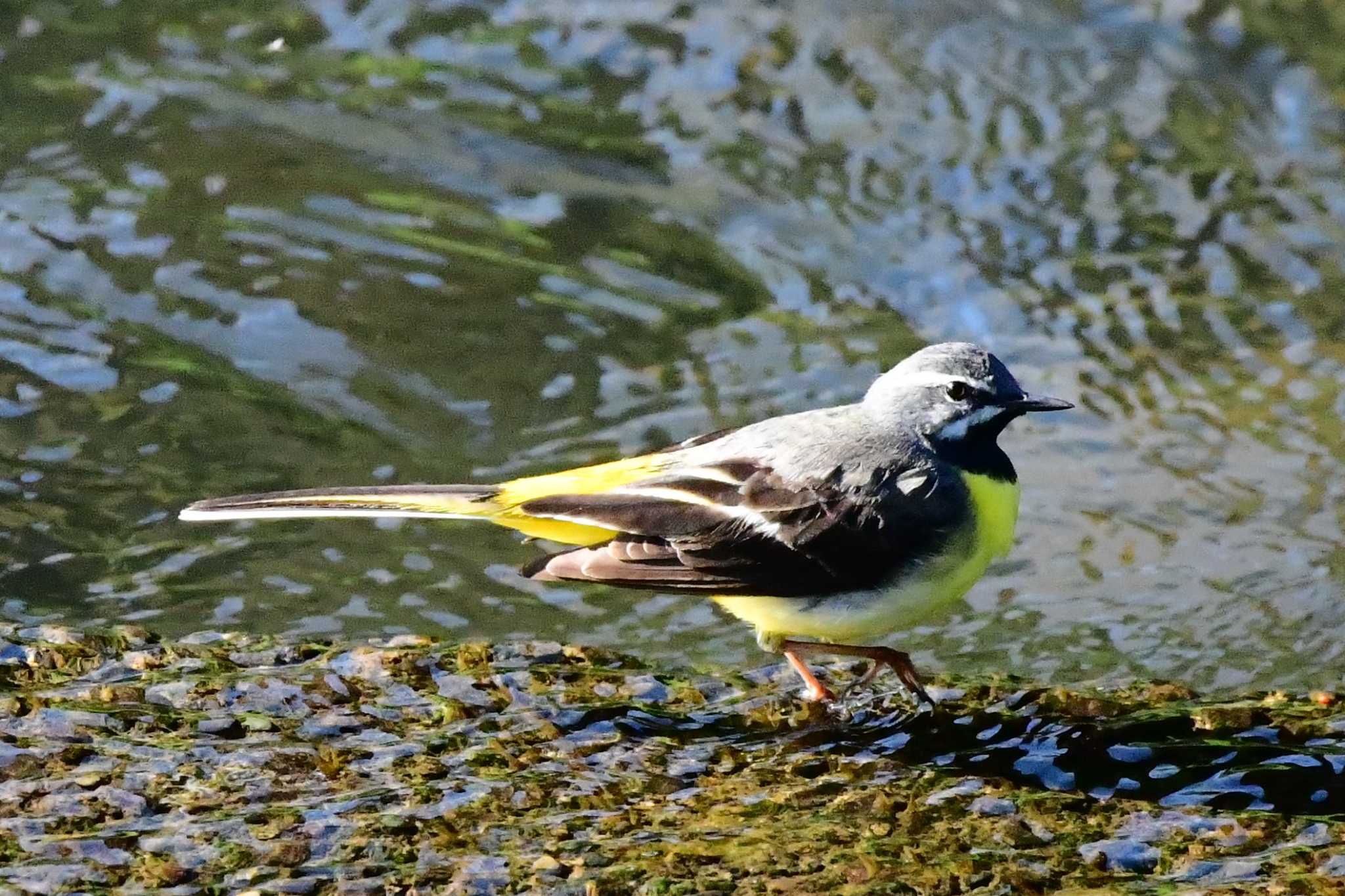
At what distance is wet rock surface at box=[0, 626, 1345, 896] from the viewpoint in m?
4.92

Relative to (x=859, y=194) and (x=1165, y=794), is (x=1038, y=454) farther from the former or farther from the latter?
(x=1165, y=794)

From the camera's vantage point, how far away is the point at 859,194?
11.1 meters

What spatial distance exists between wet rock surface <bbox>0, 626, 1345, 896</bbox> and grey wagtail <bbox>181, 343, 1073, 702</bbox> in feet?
1.28

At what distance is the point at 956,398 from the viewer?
6695 mm

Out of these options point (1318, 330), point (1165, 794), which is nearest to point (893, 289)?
point (1318, 330)

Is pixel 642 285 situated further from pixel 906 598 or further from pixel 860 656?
pixel 906 598

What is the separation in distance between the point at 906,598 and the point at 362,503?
2.02 meters

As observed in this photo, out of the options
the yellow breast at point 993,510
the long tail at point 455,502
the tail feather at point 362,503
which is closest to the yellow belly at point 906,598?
the yellow breast at point 993,510

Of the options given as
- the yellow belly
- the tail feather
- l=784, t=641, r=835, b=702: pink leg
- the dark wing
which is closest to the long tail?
the tail feather

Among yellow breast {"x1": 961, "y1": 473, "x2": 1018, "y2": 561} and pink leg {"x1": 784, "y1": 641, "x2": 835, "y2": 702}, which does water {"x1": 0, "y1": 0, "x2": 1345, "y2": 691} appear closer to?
pink leg {"x1": 784, "y1": 641, "x2": 835, "y2": 702}

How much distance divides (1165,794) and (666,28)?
7.76 meters

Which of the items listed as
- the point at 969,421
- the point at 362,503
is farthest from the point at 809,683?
the point at 362,503

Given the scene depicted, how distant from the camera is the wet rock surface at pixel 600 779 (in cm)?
492

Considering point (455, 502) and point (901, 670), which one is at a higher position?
point (455, 502)
